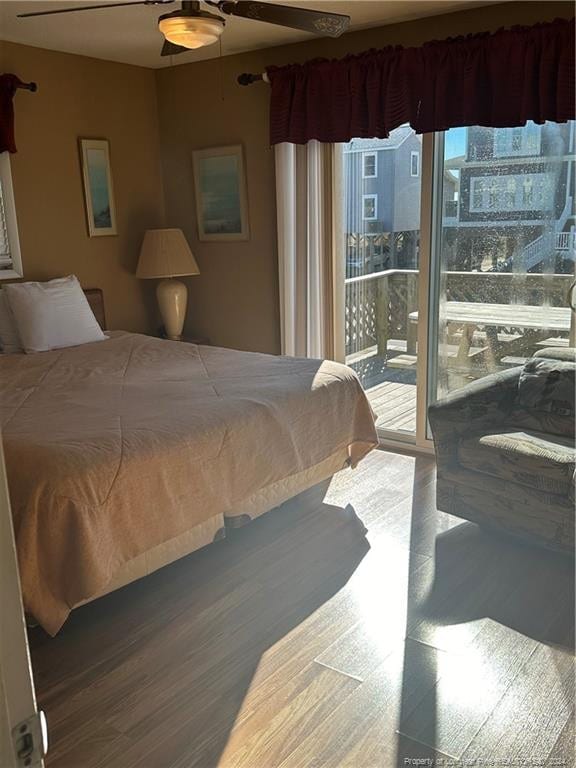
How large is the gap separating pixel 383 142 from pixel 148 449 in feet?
8.76

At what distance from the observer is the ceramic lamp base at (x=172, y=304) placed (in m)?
5.09

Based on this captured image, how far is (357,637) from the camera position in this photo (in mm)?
2543

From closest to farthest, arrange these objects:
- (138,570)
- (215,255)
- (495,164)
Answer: (138,570), (495,164), (215,255)

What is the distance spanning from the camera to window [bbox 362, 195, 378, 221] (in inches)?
176

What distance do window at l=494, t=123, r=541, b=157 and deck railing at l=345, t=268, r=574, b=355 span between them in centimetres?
67

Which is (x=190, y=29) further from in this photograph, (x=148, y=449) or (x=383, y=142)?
(x=383, y=142)

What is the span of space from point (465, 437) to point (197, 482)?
51.9 inches

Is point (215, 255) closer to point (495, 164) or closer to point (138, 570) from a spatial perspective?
point (495, 164)

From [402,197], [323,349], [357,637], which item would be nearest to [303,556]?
[357,637]

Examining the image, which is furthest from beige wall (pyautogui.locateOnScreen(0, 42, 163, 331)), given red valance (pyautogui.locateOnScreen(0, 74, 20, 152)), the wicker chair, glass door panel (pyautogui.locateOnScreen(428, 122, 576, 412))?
the wicker chair

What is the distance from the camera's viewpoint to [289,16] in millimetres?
2621

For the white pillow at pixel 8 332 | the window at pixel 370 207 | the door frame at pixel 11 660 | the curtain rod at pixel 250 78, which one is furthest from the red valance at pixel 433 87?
the door frame at pixel 11 660

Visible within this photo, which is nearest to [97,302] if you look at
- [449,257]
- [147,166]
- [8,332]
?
[8,332]

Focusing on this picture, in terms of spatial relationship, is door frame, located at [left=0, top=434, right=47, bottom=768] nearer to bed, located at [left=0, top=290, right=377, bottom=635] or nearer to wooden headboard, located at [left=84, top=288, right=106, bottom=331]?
bed, located at [left=0, top=290, right=377, bottom=635]
